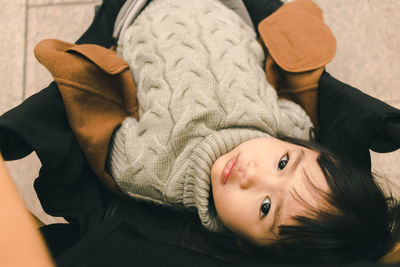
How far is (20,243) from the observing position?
0.60ft

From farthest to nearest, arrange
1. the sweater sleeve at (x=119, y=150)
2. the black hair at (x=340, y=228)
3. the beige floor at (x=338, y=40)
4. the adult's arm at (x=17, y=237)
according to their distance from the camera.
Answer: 1. the beige floor at (x=338, y=40)
2. the sweater sleeve at (x=119, y=150)
3. the black hair at (x=340, y=228)
4. the adult's arm at (x=17, y=237)

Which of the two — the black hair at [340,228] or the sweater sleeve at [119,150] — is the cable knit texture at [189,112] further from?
the black hair at [340,228]

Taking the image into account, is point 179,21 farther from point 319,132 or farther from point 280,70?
point 319,132

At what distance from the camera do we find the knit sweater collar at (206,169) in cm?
54

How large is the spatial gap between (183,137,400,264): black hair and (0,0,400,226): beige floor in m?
0.45

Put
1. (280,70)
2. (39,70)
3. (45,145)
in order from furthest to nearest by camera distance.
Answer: (39,70) → (280,70) → (45,145)

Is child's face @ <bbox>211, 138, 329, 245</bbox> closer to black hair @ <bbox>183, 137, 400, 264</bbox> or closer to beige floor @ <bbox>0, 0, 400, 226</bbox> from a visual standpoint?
black hair @ <bbox>183, 137, 400, 264</bbox>

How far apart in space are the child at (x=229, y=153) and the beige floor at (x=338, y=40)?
42cm

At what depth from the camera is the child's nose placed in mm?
501

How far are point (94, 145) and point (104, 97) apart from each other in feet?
0.32

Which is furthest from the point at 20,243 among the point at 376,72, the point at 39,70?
the point at 376,72

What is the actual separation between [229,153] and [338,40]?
718 mm

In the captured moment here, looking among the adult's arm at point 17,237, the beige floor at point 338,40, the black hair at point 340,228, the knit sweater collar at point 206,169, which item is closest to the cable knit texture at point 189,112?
the knit sweater collar at point 206,169

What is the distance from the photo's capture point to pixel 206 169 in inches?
21.5
